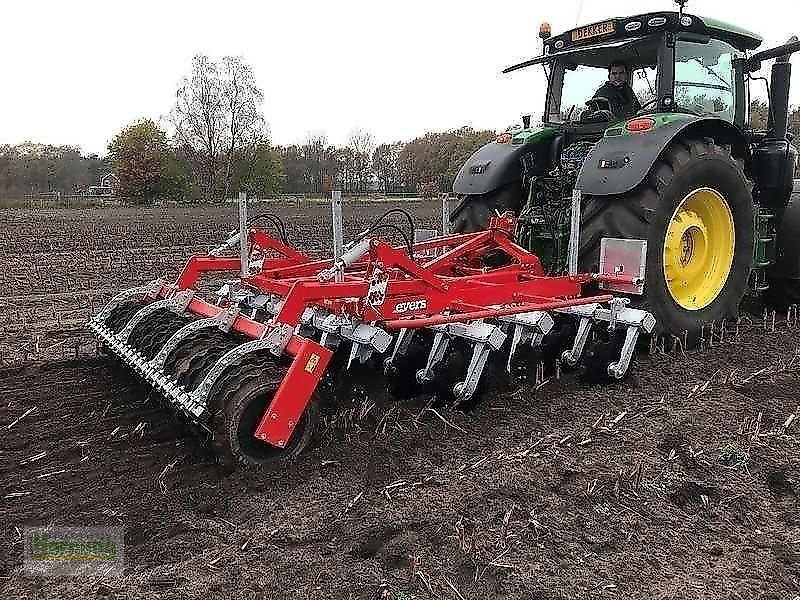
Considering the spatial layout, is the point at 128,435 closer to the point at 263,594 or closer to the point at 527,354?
the point at 263,594

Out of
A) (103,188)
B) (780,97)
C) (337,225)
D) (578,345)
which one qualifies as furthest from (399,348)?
(103,188)

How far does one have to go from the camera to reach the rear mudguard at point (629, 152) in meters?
4.65

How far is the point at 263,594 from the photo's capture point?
8.27ft

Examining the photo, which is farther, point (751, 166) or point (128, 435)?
point (751, 166)

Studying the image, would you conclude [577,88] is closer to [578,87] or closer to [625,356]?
[578,87]

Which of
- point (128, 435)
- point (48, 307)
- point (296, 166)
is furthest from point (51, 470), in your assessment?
point (296, 166)

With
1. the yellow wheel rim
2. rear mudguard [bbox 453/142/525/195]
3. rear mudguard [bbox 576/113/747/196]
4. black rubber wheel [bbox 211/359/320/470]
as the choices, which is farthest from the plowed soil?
rear mudguard [bbox 453/142/525/195]

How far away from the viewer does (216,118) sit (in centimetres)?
4134

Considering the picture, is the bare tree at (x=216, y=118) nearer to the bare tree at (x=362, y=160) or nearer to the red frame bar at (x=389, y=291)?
the bare tree at (x=362, y=160)

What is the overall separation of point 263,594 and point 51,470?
1502mm

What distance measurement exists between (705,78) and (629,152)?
1.31m

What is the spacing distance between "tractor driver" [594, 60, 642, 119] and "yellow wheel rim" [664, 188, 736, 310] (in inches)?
38.2

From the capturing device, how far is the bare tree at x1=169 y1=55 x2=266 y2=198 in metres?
40.2

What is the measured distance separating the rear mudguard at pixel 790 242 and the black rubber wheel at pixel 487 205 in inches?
87.1
